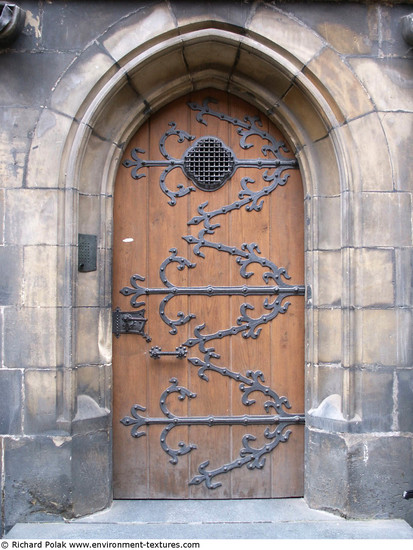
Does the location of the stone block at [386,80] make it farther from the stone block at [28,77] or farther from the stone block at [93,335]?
the stone block at [93,335]

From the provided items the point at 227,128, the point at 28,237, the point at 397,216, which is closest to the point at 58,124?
the point at 28,237

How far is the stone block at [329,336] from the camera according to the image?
332 cm

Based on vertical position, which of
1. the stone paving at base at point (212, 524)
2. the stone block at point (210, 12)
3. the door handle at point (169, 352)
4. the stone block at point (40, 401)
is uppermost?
the stone block at point (210, 12)

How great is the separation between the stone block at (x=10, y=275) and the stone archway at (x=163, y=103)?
0.92 ft

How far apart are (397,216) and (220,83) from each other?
1.48 metres

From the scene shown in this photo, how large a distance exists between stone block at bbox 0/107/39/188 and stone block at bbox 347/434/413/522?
8.65 ft

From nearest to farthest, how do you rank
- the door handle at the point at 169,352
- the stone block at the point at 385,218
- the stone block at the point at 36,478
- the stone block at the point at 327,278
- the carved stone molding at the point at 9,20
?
the carved stone molding at the point at 9,20 < the stone block at the point at 36,478 < the stone block at the point at 385,218 < the stone block at the point at 327,278 < the door handle at the point at 169,352

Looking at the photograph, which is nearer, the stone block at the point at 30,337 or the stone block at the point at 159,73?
Answer: the stone block at the point at 30,337

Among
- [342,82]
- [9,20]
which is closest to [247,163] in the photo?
[342,82]

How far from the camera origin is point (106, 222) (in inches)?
132

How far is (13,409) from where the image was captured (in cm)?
315

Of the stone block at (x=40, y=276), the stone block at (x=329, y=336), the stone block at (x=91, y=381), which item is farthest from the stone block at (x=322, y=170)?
the stone block at (x=91, y=381)

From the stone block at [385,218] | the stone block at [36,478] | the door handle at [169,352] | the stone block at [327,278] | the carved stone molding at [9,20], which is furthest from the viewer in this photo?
the door handle at [169,352]

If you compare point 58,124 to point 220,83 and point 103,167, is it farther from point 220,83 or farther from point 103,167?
point 220,83
